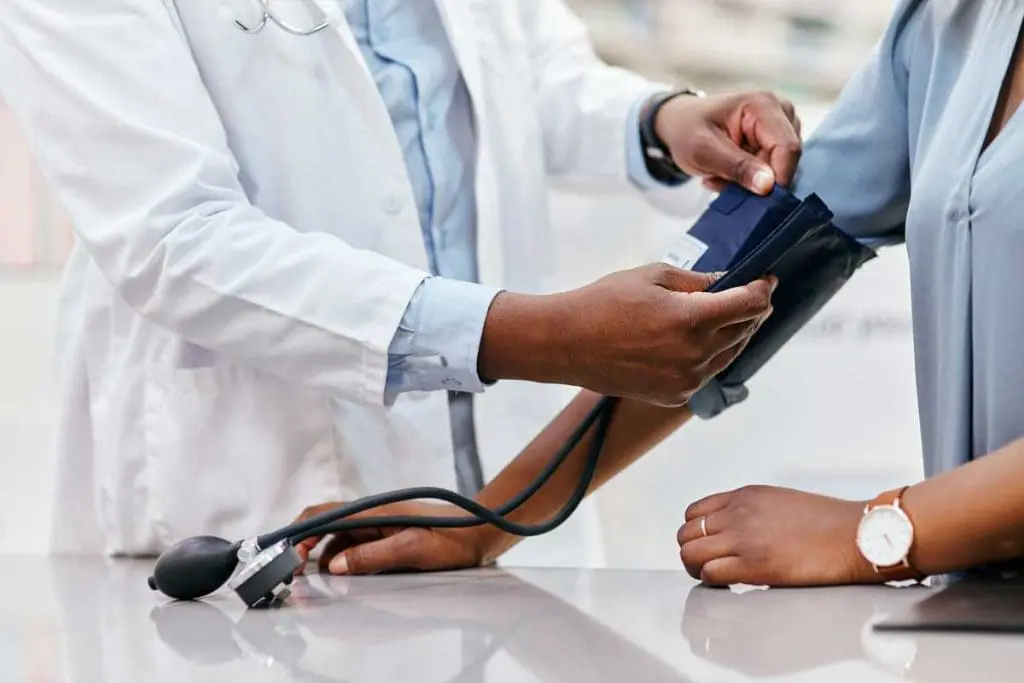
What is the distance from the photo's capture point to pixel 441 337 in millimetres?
1074

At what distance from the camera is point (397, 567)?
104 cm

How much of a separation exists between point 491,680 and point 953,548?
42 centimetres

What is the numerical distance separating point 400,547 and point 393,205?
411mm

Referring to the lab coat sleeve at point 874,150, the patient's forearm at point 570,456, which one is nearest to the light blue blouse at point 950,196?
the lab coat sleeve at point 874,150

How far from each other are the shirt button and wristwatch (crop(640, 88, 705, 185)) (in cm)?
40

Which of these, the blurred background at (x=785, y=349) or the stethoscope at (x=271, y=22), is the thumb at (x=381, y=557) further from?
the blurred background at (x=785, y=349)

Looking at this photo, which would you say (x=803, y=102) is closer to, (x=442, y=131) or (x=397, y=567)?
(x=442, y=131)

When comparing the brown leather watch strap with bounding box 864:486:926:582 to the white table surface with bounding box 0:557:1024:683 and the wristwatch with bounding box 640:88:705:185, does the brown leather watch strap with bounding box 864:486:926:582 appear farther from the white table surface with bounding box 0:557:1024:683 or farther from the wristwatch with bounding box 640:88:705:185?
the wristwatch with bounding box 640:88:705:185

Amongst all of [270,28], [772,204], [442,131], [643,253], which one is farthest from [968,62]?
→ [643,253]

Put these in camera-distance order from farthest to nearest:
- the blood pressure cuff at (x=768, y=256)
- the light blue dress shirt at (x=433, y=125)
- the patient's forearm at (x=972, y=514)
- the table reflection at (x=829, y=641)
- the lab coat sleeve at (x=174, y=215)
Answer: the light blue dress shirt at (x=433, y=125) → the lab coat sleeve at (x=174, y=215) → the blood pressure cuff at (x=768, y=256) → the patient's forearm at (x=972, y=514) → the table reflection at (x=829, y=641)

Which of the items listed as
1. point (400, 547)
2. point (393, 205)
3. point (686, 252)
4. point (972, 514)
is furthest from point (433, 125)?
point (972, 514)

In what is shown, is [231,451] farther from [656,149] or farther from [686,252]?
[656,149]

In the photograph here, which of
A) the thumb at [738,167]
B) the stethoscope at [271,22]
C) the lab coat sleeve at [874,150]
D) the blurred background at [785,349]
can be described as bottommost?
the blurred background at [785,349]

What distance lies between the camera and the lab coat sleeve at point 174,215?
1107 mm
